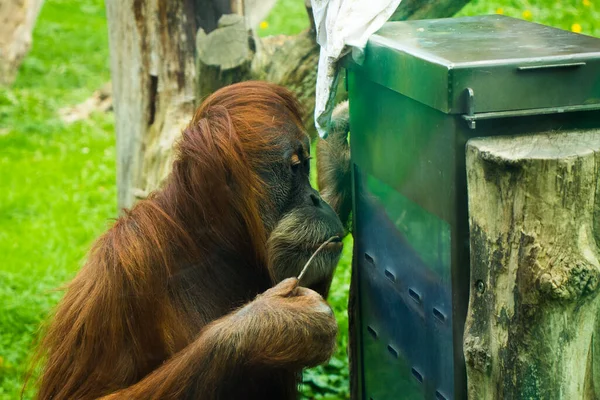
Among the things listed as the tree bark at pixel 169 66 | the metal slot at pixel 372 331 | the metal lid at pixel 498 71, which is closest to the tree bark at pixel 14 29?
the tree bark at pixel 169 66

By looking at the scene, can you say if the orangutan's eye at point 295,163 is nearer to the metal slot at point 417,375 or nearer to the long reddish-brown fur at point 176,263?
the long reddish-brown fur at point 176,263

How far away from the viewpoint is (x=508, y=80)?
192 cm

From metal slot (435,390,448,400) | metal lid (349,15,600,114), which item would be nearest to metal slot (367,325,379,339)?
metal slot (435,390,448,400)

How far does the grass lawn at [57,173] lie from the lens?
15.1ft

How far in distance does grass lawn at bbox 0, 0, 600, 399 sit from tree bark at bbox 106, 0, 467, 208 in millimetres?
682

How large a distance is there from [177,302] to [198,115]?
610mm

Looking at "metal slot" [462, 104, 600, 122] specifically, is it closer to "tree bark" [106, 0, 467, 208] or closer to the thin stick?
the thin stick

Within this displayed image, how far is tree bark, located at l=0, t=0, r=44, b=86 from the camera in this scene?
880 centimetres

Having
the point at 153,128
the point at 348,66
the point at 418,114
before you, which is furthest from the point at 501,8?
the point at 418,114

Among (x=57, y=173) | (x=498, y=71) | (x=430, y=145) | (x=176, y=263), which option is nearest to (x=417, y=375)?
(x=430, y=145)

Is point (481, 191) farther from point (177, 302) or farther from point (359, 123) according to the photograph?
point (177, 302)

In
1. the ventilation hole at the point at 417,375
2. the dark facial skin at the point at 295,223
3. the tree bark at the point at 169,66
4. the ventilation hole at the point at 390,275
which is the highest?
the tree bark at the point at 169,66

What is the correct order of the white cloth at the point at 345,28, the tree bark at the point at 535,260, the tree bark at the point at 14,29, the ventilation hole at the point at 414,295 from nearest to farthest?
the tree bark at the point at 535,260, the ventilation hole at the point at 414,295, the white cloth at the point at 345,28, the tree bark at the point at 14,29

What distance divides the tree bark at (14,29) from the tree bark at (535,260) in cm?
781
